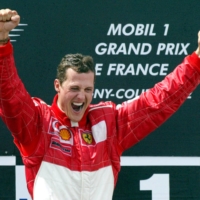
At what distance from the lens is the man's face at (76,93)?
2.58 m

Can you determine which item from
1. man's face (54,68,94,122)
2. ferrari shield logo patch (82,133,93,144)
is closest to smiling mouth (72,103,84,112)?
man's face (54,68,94,122)

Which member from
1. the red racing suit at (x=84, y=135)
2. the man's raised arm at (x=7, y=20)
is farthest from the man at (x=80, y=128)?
the man's raised arm at (x=7, y=20)

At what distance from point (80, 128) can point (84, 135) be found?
0.04 metres

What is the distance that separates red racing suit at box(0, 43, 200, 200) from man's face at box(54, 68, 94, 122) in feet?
0.18

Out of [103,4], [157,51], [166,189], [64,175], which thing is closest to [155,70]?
[157,51]

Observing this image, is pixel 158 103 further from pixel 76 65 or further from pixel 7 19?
pixel 7 19

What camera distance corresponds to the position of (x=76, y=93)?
2.59 m

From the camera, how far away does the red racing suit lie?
8.36 feet

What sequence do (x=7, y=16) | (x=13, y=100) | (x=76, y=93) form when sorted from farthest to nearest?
(x=76, y=93), (x=13, y=100), (x=7, y=16)

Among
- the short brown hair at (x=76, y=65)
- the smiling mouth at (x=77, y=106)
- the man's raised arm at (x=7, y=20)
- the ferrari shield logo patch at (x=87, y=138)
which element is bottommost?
the ferrari shield logo patch at (x=87, y=138)

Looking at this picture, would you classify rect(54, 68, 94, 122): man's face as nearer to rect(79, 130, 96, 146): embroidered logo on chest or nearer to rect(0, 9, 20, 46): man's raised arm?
rect(79, 130, 96, 146): embroidered logo on chest

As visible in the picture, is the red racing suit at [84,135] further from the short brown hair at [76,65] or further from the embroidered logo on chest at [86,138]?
the short brown hair at [76,65]

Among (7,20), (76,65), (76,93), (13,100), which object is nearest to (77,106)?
(76,93)

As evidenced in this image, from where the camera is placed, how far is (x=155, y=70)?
3270 mm
